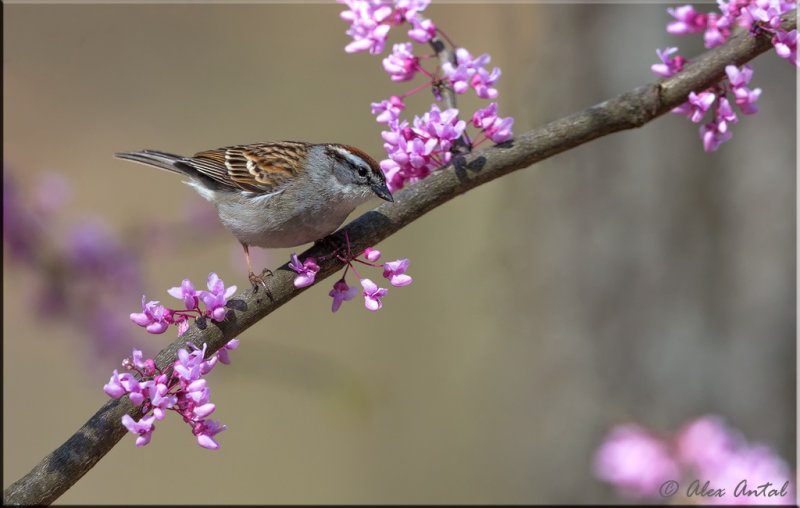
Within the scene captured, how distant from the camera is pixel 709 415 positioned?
420 centimetres

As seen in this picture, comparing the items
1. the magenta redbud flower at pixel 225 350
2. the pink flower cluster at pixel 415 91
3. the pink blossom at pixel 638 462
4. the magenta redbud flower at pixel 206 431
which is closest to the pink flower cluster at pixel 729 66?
the pink flower cluster at pixel 415 91

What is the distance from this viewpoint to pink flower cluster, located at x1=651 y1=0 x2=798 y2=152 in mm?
1833

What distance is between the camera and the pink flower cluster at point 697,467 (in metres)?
3.00

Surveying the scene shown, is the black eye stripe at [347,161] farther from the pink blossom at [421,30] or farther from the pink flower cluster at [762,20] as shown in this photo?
the pink flower cluster at [762,20]

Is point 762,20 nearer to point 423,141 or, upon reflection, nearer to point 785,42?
point 785,42

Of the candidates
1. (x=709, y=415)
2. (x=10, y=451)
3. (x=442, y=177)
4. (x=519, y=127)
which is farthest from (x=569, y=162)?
(x=10, y=451)

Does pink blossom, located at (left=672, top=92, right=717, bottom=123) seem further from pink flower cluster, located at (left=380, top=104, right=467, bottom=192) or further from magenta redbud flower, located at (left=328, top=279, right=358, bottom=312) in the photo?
magenta redbud flower, located at (left=328, top=279, right=358, bottom=312)

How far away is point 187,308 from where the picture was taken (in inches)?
65.4

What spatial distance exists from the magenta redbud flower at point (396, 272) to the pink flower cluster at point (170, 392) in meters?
0.47

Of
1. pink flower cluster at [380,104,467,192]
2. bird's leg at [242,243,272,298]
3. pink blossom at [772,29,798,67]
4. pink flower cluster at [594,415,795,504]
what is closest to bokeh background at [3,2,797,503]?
bird's leg at [242,243,272,298]

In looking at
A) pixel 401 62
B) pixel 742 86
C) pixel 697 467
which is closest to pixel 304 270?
pixel 401 62

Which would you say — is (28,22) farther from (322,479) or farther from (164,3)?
(322,479)

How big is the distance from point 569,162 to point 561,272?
0.75 meters

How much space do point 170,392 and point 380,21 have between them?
113 cm
